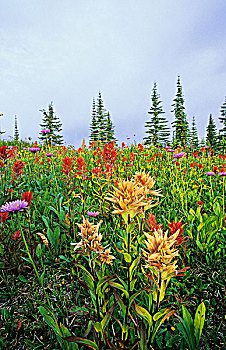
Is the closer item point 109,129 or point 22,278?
point 22,278

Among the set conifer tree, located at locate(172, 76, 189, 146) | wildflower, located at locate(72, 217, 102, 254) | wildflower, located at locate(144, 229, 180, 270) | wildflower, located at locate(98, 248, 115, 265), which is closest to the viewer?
wildflower, located at locate(144, 229, 180, 270)

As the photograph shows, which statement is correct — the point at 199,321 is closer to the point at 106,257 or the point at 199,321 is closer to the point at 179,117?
the point at 106,257

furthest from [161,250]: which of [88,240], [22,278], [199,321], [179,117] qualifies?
[179,117]

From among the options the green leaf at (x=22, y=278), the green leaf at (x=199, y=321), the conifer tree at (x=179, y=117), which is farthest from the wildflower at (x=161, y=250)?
the conifer tree at (x=179, y=117)

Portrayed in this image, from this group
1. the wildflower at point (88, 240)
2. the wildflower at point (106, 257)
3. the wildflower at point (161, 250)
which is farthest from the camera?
the wildflower at point (106, 257)

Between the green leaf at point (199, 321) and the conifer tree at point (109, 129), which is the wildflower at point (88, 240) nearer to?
the green leaf at point (199, 321)

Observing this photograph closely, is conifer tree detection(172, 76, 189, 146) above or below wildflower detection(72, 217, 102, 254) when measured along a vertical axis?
above

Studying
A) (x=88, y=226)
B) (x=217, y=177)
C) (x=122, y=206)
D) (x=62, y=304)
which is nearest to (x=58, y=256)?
(x=62, y=304)

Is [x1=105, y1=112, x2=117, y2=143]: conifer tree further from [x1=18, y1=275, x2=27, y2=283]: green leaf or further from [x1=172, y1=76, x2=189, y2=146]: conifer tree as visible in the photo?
[x1=18, y1=275, x2=27, y2=283]: green leaf

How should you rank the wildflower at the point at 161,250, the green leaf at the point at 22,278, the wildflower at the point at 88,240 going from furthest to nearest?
1. the green leaf at the point at 22,278
2. the wildflower at the point at 88,240
3. the wildflower at the point at 161,250

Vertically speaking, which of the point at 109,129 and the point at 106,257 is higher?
the point at 109,129

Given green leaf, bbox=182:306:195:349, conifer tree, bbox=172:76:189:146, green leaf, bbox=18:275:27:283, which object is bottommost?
green leaf, bbox=182:306:195:349

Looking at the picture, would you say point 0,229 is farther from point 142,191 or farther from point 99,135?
point 99,135

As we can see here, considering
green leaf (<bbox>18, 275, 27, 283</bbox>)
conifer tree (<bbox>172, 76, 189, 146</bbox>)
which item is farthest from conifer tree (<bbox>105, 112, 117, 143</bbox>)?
green leaf (<bbox>18, 275, 27, 283</bbox>)
